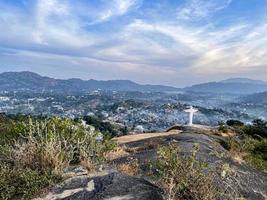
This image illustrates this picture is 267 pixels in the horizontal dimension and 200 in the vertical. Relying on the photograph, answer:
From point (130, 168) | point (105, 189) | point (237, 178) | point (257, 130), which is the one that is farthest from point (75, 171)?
point (257, 130)

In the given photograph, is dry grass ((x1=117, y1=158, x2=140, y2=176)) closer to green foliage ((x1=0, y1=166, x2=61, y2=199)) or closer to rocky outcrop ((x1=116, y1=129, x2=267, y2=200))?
rocky outcrop ((x1=116, y1=129, x2=267, y2=200))

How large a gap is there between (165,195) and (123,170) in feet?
6.25

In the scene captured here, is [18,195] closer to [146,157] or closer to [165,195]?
[165,195]

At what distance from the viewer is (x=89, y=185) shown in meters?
7.69

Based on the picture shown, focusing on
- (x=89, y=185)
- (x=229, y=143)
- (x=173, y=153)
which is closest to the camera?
(x=89, y=185)

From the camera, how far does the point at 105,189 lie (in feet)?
24.7

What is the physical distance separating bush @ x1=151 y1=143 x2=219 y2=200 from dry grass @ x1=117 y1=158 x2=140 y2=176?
994 millimetres

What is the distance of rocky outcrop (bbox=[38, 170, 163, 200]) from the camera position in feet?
23.8

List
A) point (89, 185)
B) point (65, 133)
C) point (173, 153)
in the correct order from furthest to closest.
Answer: point (65, 133)
point (173, 153)
point (89, 185)

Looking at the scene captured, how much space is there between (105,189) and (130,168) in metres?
1.75

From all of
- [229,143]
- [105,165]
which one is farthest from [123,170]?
[229,143]

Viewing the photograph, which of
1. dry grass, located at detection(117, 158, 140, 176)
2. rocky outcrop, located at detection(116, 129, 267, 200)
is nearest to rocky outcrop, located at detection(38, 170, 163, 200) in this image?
dry grass, located at detection(117, 158, 140, 176)

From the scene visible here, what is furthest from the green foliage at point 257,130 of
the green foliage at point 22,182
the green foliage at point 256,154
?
the green foliage at point 22,182

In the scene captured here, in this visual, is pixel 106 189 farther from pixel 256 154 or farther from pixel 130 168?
pixel 256 154
